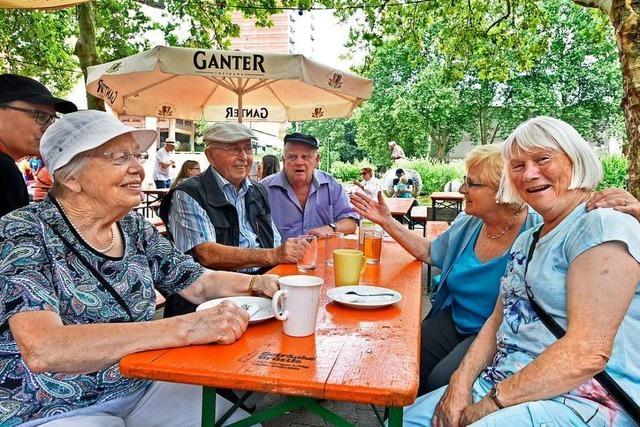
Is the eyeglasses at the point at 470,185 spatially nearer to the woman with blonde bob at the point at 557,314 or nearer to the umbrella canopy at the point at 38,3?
the woman with blonde bob at the point at 557,314

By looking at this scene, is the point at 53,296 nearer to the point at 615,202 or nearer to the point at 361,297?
the point at 361,297

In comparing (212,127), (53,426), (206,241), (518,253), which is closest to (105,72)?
(212,127)

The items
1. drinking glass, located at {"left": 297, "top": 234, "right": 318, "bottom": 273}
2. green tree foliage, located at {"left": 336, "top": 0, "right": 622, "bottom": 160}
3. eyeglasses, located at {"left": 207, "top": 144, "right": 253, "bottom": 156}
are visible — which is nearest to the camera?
drinking glass, located at {"left": 297, "top": 234, "right": 318, "bottom": 273}

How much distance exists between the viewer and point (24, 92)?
8.21 ft

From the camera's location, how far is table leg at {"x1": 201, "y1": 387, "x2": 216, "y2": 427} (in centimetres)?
147

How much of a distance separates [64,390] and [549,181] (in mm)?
1804

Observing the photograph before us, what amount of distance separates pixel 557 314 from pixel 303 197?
262 cm

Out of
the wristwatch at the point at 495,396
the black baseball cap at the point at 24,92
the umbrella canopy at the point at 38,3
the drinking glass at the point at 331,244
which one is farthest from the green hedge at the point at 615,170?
the black baseball cap at the point at 24,92

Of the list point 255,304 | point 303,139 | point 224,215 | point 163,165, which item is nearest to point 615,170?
point 163,165

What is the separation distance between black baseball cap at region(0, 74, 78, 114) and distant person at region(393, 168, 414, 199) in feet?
28.7

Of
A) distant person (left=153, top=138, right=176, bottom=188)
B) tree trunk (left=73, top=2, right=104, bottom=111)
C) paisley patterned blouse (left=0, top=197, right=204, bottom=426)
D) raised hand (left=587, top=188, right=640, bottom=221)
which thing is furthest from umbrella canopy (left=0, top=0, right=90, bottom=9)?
distant person (left=153, top=138, right=176, bottom=188)

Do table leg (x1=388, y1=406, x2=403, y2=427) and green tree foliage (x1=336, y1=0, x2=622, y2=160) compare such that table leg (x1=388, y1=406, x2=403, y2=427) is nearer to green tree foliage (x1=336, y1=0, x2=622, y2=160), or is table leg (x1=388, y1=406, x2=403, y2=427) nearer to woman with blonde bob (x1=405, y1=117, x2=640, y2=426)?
woman with blonde bob (x1=405, y1=117, x2=640, y2=426)

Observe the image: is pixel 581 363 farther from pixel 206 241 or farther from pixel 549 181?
pixel 206 241

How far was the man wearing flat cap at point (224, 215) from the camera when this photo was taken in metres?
2.69
